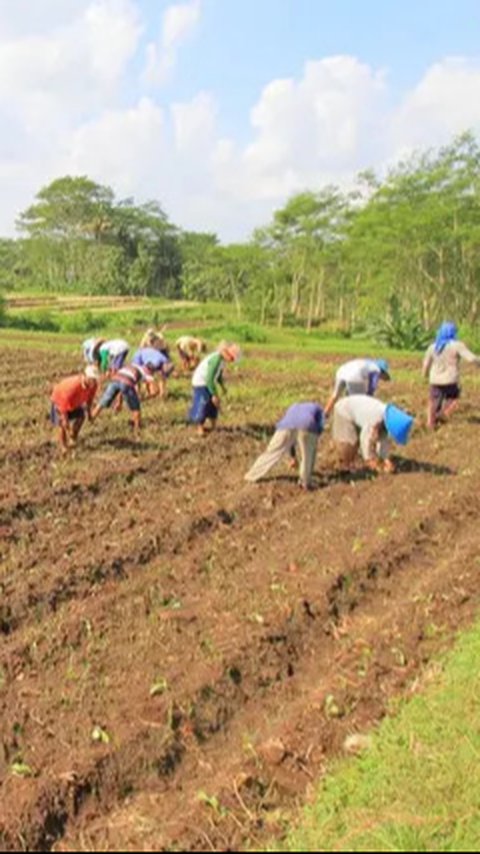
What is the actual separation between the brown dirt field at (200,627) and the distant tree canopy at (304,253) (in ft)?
76.8

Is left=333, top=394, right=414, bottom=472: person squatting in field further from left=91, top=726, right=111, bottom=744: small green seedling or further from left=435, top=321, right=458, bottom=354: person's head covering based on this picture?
left=91, top=726, right=111, bottom=744: small green seedling

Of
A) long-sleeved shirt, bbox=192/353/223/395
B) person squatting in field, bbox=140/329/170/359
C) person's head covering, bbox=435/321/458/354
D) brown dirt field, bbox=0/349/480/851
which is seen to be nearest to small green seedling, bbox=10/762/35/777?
brown dirt field, bbox=0/349/480/851

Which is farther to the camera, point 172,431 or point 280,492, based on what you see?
point 172,431

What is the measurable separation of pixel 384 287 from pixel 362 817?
41.4m

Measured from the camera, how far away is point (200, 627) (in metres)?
6.16

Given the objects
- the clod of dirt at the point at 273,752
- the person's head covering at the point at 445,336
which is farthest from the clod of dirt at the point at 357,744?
the person's head covering at the point at 445,336

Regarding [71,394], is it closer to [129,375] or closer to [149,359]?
[129,375]

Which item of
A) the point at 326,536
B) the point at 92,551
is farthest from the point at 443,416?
the point at 92,551

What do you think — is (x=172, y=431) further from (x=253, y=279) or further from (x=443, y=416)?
(x=253, y=279)

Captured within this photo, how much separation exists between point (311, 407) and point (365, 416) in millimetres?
696

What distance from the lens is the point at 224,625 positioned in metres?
6.17

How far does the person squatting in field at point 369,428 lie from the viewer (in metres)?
9.28

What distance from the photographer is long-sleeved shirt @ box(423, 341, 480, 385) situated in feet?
40.0

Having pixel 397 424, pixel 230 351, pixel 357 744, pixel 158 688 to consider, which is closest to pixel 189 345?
pixel 230 351
